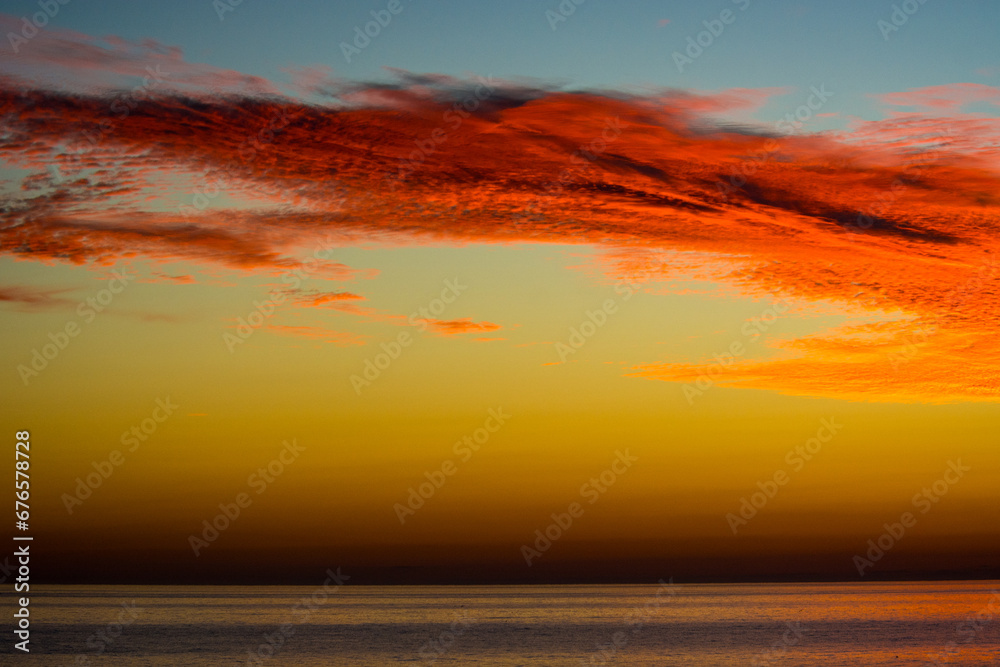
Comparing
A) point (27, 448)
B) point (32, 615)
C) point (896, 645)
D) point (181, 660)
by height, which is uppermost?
point (27, 448)

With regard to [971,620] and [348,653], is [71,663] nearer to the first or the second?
[348,653]

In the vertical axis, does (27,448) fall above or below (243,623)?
above

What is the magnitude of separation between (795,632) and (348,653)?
40.1 m

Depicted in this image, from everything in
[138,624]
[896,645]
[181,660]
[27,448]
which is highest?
[27,448]

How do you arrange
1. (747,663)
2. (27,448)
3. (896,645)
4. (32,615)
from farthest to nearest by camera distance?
(32,615) → (896,645) → (747,663) → (27,448)

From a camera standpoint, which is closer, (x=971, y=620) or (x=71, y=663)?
(x=71, y=663)

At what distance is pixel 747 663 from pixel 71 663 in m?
39.8

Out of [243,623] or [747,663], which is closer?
[747,663]

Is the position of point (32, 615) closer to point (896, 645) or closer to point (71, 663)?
point (71, 663)

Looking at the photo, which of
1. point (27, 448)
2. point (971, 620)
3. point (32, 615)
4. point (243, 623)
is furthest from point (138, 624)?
point (971, 620)

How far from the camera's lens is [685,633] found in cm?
7938

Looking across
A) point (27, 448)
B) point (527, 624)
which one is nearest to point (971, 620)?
point (527, 624)

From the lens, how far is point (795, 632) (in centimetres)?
8006

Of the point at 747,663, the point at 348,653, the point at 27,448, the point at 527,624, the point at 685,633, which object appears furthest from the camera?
the point at 527,624
